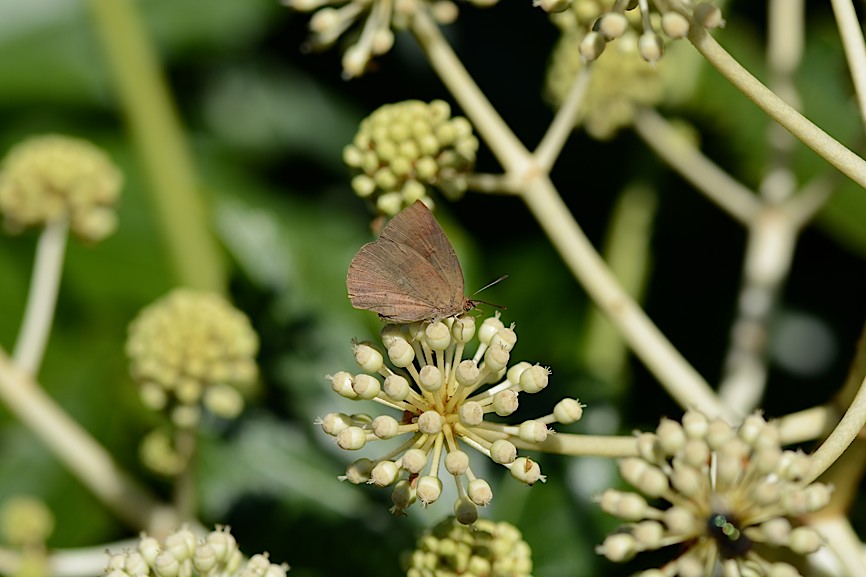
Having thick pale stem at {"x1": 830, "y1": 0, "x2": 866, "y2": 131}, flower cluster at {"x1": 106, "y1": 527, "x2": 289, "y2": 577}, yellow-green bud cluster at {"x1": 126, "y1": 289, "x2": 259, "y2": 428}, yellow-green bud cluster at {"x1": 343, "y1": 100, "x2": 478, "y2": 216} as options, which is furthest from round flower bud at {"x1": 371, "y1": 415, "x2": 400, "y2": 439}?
yellow-green bud cluster at {"x1": 126, "y1": 289, "x2": 259, "y2": 428}

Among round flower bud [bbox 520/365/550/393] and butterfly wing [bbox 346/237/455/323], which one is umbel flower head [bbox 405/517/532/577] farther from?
butterfly wing [bbox 346/237/455/323]

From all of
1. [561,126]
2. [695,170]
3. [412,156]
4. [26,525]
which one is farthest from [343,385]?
[695,170]

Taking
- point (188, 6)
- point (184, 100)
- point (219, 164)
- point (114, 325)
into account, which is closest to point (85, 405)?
point (114, 325)

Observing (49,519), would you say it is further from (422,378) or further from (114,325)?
(422,378)

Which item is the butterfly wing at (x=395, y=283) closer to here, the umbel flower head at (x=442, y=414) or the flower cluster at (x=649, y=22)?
the umbel flower head at (x=442, y=414)

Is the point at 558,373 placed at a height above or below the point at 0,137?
below
